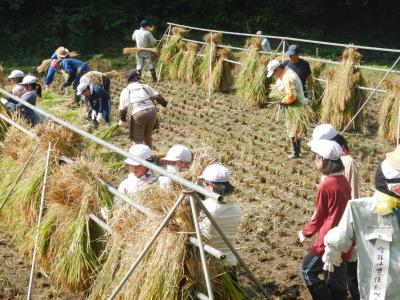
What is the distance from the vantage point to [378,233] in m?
3.55

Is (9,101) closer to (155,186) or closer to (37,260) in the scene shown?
(37,260)

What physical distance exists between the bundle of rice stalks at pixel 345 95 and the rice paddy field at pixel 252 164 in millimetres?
281

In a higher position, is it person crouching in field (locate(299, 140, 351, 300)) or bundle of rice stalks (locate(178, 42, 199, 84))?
person crouching in field (locate(299, 140, 351, 300))

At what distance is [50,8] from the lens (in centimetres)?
2120

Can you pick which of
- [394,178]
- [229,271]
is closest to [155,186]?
[229,271]

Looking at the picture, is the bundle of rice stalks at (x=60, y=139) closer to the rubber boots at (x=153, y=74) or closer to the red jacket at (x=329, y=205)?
the red jacket at (x=329, y=205)

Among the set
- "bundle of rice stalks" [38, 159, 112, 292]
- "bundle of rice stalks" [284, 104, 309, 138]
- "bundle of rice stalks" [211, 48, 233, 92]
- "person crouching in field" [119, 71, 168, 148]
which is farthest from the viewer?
"bundle of rice stalks" [211, 48, 233, 92]

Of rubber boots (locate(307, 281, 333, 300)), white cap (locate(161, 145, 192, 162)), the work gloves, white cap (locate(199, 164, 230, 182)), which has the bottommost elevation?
rubber boots (locate(307, 281, 333, 300))

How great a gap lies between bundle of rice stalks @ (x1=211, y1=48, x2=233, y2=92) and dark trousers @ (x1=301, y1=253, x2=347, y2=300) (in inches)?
345

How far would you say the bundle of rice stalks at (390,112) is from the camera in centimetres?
911

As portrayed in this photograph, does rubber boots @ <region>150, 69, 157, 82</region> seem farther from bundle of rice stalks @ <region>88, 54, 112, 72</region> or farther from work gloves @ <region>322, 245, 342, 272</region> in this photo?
work gloves @ <region>322, 245, 342, 272</region>

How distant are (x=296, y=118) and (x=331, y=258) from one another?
457 centimetres

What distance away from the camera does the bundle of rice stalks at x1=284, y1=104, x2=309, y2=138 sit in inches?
320

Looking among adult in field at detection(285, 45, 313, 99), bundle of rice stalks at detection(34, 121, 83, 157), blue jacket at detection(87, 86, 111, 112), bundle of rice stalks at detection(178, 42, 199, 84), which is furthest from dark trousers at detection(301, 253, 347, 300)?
bundle of rice stalks at detection(178, 42, 199, 84)
